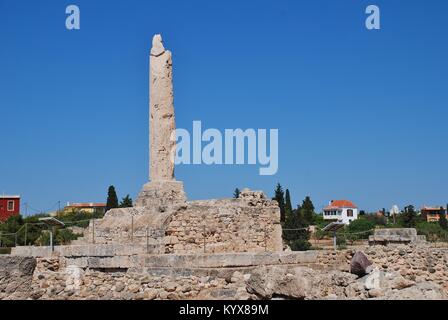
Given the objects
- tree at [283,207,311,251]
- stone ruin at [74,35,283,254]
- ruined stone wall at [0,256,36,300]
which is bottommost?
tree at [283,207,311,251]

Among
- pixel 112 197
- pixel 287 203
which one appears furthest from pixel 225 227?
pixel 287 203

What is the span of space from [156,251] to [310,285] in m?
5.69

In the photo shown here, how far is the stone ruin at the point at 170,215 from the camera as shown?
1425 centimetres

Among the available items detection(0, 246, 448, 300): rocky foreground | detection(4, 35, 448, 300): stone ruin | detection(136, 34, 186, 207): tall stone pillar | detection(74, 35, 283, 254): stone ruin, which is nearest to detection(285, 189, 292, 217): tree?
detection(4, 35, 448, 300): stone ruin

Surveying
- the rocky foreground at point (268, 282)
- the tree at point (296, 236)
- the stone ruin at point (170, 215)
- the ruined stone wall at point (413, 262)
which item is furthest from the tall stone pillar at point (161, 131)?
the tree at point (296, 236)

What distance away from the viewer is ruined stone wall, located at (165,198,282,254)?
14258 mm

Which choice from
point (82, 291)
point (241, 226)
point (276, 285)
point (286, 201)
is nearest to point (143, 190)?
point (241, 226)

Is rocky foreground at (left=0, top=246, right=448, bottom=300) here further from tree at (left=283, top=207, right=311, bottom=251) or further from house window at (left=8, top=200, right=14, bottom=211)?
house window at (left=8, top=200, right=14, bottom=211)

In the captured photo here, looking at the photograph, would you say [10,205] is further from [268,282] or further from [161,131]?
[268,282]

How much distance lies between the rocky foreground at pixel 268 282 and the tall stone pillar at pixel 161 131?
3564mm

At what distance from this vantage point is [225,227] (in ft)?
50.4

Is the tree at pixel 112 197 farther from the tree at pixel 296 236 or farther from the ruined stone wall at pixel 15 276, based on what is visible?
the ruined stone wall at pixel 15 276

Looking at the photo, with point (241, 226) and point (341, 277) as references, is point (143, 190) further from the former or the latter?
point (341, 277)
